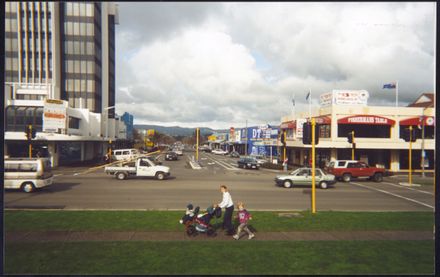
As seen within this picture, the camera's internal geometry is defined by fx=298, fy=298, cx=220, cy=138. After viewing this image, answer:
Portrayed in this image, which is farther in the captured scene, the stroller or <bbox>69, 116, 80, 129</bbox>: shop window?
<bbox>69, 116, 80, 129</bbox>: shop window

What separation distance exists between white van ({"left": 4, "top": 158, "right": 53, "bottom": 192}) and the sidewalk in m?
9.38

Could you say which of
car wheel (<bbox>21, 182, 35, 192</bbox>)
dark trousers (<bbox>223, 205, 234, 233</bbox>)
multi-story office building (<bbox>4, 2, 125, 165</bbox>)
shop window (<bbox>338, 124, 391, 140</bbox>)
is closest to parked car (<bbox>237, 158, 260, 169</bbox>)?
shop window (<bbox>338, 124, 391, 140</bbox>)

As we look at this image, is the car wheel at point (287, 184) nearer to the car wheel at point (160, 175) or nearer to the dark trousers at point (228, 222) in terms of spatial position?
the car wheel at point (160, 175)

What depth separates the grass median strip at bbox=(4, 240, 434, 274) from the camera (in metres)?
6.96

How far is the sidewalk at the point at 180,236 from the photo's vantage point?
30.1ft

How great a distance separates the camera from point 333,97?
3672cm

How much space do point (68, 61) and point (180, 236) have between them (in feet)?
205

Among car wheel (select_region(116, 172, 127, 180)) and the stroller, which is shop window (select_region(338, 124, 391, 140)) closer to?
car wheel (select_region(116, 172, 127, 180))

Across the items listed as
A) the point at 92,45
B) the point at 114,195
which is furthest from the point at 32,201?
the point at 92,45

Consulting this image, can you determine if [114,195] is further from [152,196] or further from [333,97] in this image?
[333,97]

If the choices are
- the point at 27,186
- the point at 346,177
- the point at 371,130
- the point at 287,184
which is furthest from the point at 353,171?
the point at 27,186

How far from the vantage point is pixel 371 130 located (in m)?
37.4

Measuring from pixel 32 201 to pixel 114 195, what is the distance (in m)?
4.10

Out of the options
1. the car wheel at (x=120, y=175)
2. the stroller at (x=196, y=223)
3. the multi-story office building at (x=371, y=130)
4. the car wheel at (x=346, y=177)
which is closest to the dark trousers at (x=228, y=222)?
the stroller at (x=196, y=223)
